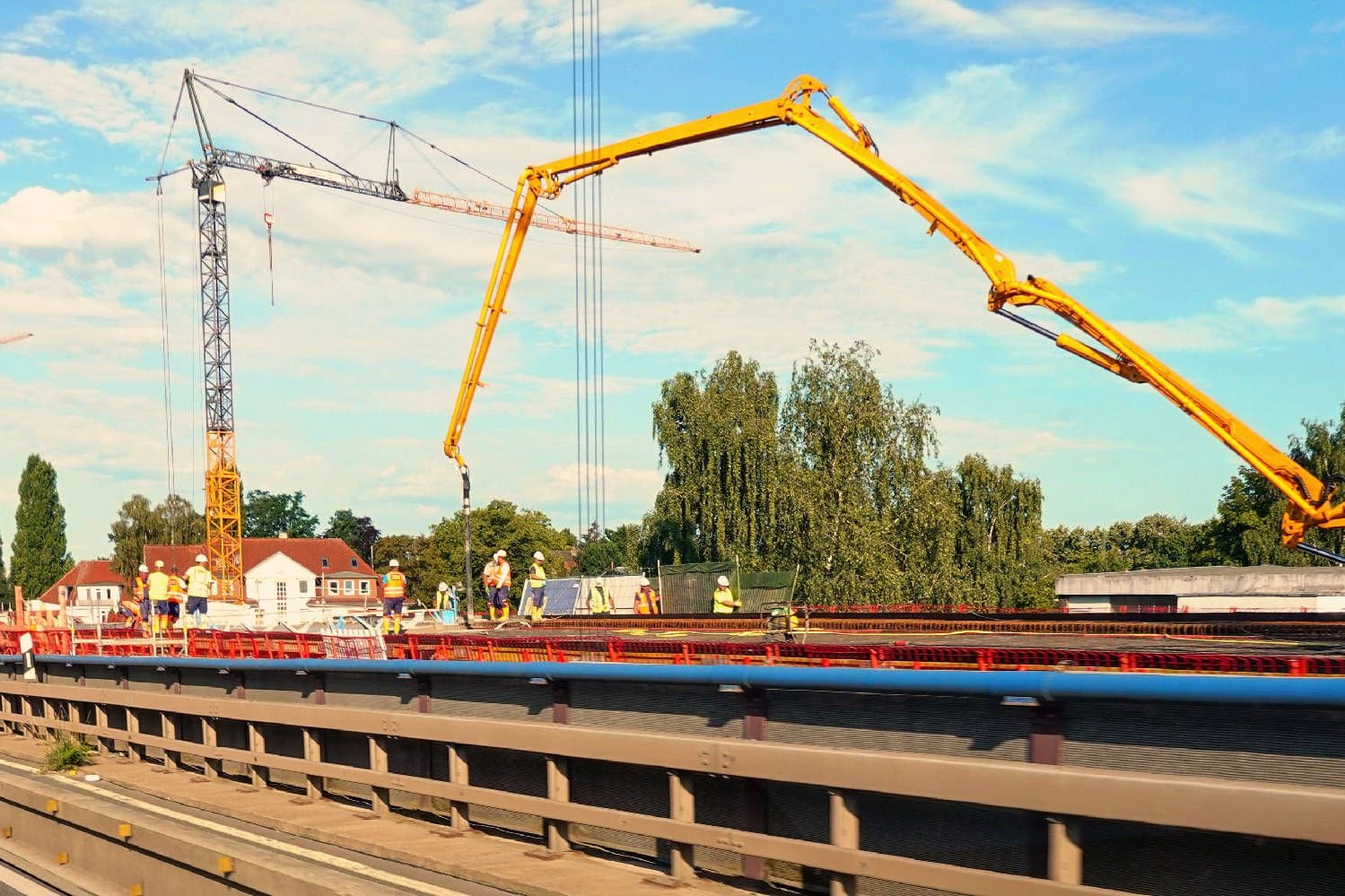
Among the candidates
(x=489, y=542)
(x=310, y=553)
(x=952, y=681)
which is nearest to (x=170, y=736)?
(x=952, y=681)

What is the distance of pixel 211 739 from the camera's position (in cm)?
1181

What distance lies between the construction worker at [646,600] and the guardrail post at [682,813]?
101 feet

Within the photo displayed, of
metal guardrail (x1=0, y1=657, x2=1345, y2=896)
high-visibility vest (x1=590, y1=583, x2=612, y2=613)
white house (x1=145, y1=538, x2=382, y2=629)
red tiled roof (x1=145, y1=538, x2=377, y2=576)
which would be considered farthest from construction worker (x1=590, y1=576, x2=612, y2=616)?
red tiled roof (x1=145, y1=538, x2=377, y2=576)

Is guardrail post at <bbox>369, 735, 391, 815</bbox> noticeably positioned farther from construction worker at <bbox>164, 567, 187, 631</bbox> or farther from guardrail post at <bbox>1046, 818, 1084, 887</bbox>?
construction worker at <bbox>164, 567, 187, 631</bbox>

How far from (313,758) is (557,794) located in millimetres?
3123

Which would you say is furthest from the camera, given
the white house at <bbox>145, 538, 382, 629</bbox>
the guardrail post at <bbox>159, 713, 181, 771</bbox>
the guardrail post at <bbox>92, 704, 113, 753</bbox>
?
the white house at <bbox>145, 538, 382, 629</bbox>

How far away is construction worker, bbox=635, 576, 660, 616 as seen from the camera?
135 feet

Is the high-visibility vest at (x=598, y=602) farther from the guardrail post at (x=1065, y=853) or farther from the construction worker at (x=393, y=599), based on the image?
the guardrail post at (x=1065, y=853)

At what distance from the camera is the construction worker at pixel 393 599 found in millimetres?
26578

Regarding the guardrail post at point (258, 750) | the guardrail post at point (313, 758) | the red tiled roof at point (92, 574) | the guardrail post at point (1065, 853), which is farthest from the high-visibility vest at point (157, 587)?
the red tiled roof at point (92, 574)

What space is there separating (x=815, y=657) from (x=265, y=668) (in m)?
4.36

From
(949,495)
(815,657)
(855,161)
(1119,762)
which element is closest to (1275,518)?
(949,495)

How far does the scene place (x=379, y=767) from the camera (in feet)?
31.4

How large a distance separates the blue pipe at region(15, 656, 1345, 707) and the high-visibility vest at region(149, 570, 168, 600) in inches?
719
